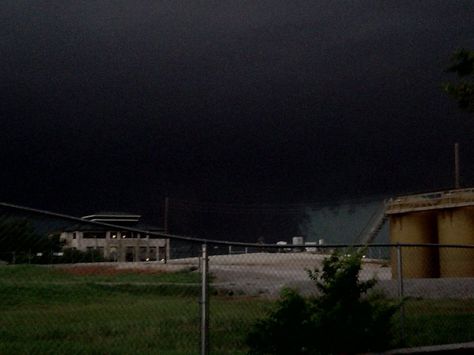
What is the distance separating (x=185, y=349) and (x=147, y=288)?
5.29 ft

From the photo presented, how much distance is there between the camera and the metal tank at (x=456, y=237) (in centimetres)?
3266

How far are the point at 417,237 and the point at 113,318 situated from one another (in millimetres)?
28111

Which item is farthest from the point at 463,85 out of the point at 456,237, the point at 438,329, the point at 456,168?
the point at 456,168

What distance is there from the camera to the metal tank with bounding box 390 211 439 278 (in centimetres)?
3640

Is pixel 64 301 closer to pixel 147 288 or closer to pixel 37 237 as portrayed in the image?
pixel 147 288

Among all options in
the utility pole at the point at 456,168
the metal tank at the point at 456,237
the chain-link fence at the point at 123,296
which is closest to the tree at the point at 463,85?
the chain-link fence at the point at 123,296

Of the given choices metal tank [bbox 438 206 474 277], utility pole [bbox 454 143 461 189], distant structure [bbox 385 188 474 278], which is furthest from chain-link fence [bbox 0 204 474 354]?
utility pole [bbox 454 143 461 189]

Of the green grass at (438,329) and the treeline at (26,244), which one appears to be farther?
the green grass at (438,329)

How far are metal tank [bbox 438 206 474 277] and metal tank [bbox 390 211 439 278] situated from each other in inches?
35.5

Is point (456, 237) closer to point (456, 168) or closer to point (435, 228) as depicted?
point (435, 228)

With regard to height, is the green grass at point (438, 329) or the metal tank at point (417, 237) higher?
the metal tank at point (417, 237)

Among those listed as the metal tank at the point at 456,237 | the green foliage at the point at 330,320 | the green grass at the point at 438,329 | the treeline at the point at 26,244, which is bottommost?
the green grass at the point at 438,329

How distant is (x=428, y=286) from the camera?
83.9ft

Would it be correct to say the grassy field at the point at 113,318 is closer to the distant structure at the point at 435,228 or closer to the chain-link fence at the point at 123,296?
the chain-link fence at the point at 123,296
